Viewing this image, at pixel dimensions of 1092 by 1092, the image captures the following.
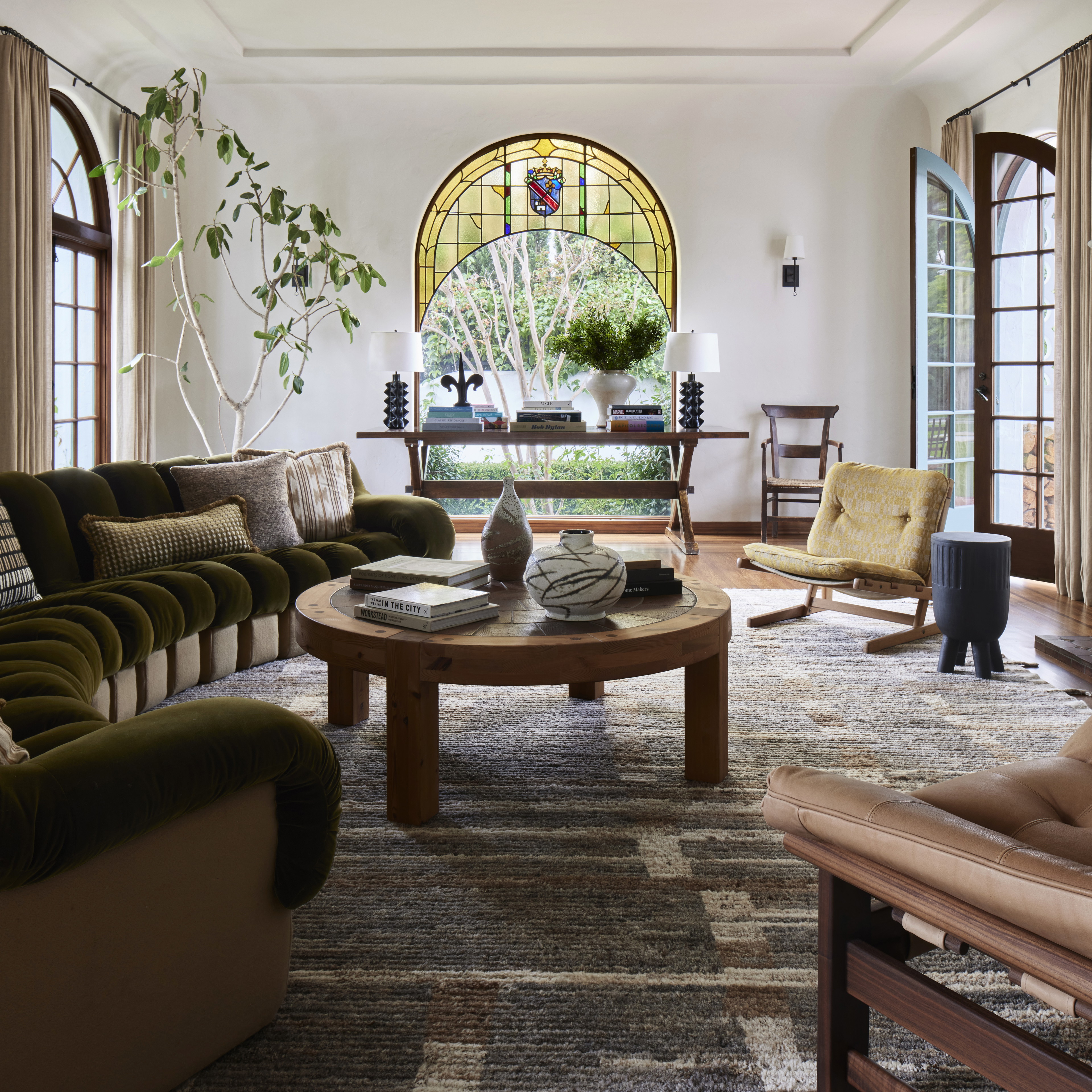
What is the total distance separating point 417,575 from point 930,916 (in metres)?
1.66

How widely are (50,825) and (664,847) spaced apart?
124 cm

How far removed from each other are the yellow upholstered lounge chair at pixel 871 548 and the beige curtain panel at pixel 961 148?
2833 mm

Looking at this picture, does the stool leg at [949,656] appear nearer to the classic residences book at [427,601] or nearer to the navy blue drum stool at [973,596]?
the navy blue drum stool at [973,596]

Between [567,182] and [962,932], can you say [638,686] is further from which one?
[567,182]

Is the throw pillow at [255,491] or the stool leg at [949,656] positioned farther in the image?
the throw pillow at [255,491]

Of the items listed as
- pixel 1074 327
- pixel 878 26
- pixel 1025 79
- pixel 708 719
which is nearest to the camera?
pixel 708 719

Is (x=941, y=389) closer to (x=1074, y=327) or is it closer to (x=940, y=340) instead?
(x=940, y=340)

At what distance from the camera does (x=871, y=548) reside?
3652 mm

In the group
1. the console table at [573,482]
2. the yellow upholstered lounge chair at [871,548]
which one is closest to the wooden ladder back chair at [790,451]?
the console table at [573,482]

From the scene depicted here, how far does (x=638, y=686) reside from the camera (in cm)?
302

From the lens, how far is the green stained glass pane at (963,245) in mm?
5691

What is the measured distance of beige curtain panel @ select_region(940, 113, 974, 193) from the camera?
5539 millimetres

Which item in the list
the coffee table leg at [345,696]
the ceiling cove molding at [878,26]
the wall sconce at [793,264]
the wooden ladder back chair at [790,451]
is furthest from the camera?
the wall sconce at [793,264]

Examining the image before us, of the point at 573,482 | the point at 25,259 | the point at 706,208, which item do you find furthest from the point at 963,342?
the point at 25,259
